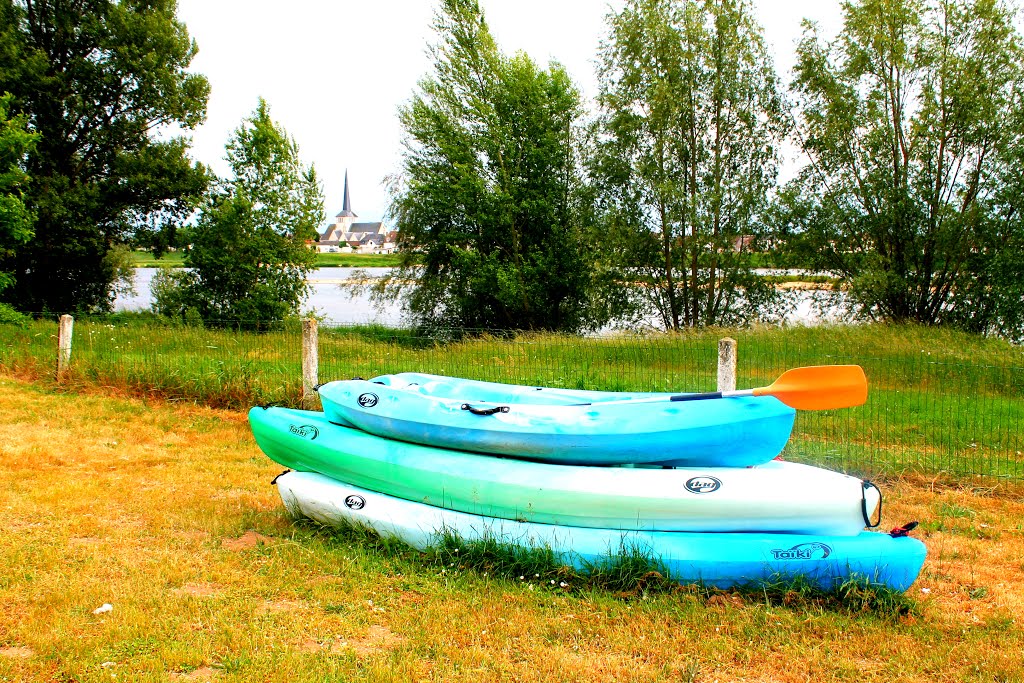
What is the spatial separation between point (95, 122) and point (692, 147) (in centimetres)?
1724

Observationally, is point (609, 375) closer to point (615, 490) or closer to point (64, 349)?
point (615, 490)

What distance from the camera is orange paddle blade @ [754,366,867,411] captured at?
4746 millimetres

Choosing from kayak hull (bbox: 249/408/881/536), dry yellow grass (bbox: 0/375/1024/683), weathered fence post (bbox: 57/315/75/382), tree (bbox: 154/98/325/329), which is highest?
tree (bbox: 154/98/325/329)

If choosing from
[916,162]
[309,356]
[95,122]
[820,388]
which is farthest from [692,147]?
[820,388]

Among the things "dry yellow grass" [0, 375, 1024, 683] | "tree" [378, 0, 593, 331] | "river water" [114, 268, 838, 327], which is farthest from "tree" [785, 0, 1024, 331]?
"dry yellow grass" [0, 375, 1024, 683]

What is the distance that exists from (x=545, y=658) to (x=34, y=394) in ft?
29.7

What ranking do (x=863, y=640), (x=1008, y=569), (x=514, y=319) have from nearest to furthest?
1. (x=863, y=640)
2. (x=1008, y=569)
3. (x=514, y=319)

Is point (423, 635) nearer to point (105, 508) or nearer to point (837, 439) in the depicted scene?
point (105, 508)

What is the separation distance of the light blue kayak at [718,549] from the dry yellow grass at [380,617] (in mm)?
154

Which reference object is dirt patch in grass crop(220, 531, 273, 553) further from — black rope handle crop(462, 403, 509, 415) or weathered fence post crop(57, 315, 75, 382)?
weathered fence post crop(57, 315, 75, 382)

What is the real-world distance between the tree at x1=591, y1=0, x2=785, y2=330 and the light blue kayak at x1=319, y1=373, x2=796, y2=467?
56.7ft

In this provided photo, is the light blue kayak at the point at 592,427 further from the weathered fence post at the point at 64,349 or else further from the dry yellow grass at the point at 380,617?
the weathered fence post at the point at 64,349

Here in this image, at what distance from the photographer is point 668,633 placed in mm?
4109

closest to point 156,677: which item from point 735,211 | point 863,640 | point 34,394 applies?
point 863,640
